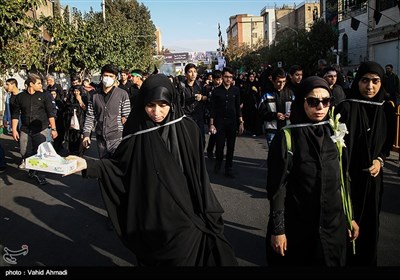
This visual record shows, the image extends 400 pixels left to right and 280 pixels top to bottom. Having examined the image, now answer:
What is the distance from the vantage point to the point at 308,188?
9.17ft

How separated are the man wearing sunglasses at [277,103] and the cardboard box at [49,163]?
4.08 metres

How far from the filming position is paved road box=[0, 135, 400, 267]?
4.29 m

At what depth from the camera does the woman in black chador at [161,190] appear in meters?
2.76

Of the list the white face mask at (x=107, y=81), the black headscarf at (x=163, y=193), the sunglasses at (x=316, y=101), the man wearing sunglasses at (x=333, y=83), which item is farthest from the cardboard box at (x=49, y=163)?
the man wearing sunglasses at (x=333, y=83)

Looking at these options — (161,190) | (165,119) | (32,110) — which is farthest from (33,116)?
(161,190)

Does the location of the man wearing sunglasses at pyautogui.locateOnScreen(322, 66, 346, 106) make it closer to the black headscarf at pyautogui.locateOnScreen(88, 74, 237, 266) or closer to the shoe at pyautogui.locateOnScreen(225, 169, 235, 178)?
the shoe at pyautogui.locateOnScreen(225, 169, 235, 178)

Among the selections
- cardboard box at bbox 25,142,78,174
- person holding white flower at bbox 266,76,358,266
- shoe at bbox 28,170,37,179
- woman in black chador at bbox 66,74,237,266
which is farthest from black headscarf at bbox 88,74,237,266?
shoe at bbox 28,170,37,179

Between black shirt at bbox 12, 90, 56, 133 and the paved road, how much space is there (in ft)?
3.38

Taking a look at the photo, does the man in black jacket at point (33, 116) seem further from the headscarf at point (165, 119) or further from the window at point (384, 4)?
the window at point (384, 4)

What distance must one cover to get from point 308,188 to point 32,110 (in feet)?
19.6

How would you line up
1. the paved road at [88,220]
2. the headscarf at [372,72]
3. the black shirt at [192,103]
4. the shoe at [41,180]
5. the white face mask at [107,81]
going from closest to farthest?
the headscarf at [372,72] < the paved road at [88,220] < the white face mask at [107,81] < the shoe at [41,180] < the black shirt at [192,103]

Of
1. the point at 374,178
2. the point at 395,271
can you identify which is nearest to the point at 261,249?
the point at 374,178

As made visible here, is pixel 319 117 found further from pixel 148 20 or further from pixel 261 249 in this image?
pixel 148 20

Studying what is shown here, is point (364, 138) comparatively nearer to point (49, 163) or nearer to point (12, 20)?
point (49, 163)
